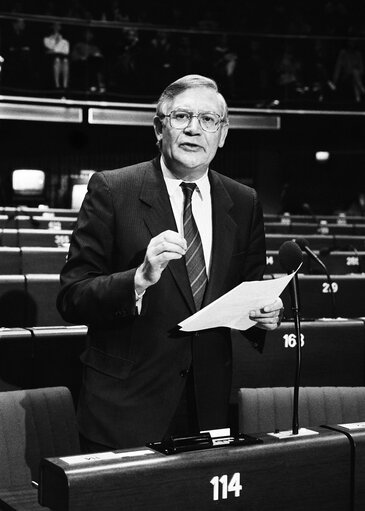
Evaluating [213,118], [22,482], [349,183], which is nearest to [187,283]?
[213,118]

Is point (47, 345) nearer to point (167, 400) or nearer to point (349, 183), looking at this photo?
point (167, 400)

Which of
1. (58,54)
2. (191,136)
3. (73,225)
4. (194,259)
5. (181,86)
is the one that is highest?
(58,54)

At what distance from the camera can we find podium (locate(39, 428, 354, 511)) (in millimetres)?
1196

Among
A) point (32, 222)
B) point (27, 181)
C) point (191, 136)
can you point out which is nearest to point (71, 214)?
point (32, 222)

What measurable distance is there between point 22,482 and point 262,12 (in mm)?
15553

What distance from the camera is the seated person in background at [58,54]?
1395 centimetres

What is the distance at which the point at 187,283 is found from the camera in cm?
181

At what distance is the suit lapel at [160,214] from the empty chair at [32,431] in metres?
0.67

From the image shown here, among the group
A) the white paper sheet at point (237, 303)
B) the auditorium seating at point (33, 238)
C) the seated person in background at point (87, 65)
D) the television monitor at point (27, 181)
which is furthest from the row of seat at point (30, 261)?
the television monitor at point (27, 181)

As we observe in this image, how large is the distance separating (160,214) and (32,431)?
30.5 inches

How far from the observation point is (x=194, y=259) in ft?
6.08

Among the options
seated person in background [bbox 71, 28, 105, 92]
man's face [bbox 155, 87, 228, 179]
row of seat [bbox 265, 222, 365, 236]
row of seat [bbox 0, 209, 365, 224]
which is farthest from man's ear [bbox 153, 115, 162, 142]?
seated person in background [bbox 71, 28, 105, 92]

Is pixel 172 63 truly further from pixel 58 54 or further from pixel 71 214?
pixel 71 214

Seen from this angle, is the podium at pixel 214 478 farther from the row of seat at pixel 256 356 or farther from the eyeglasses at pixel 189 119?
the row of seat at pixel 256 356
